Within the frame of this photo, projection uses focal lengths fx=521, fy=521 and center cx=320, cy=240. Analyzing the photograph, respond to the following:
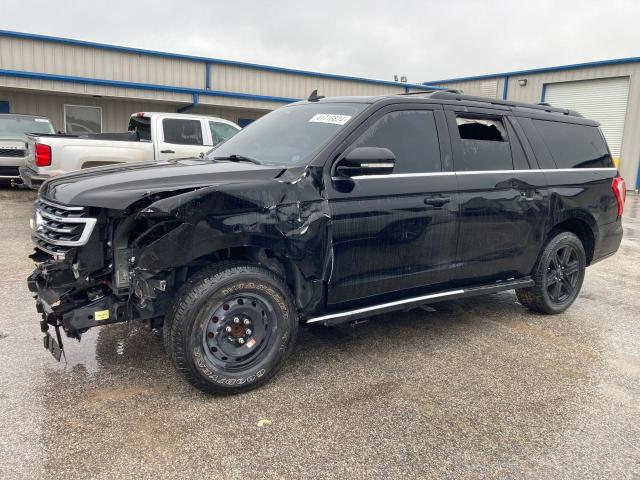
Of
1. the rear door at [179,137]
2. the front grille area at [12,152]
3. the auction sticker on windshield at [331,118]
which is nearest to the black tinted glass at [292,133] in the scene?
the auction sticker on windshield at [331,118]

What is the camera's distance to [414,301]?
402 centimetres

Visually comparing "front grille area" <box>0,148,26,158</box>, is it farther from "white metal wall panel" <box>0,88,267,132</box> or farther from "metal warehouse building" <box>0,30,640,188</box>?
"white metal wall panel" <box>0,88,267,132</box>

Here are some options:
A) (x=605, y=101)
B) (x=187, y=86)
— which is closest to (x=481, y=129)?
(x=187, y=86)

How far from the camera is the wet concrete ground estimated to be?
105 inches

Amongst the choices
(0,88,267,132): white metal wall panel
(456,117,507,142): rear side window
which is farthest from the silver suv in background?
(456,117,507,142): rear side window

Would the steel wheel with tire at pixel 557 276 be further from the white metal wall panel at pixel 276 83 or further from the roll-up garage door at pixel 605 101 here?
the roll-up garage door at pixel 605 101

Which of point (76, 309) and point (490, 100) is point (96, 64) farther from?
point (76, 309)

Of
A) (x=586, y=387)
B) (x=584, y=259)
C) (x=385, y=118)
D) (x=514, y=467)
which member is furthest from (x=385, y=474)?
(x=584, y=259)

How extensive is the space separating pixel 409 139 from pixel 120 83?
14965 mm

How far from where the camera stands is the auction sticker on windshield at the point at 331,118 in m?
3.82

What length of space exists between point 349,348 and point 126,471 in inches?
80.2

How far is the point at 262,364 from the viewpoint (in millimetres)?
3406

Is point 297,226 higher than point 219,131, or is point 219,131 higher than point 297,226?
point 219,131

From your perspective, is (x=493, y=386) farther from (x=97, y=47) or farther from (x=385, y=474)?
(x=97, y=47)
